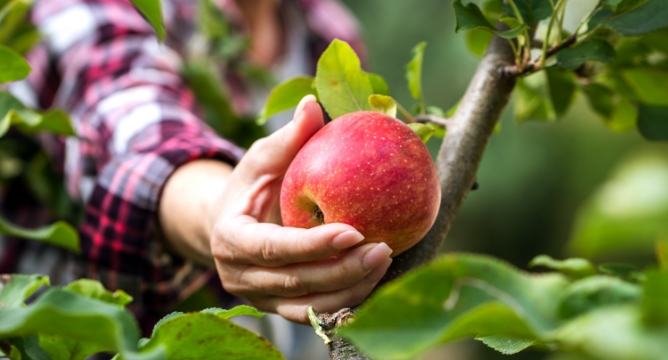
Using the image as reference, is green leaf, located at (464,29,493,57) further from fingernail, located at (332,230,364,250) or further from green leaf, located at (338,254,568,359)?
green leaf, located at (338,254,568,359)

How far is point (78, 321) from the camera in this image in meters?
0.26

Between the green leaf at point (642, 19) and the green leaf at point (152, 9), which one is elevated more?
the green leaf at point (642, 19)

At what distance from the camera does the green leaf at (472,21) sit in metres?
0.45

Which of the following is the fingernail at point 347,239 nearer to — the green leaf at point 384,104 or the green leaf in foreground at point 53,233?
the green leaf at point 384,104

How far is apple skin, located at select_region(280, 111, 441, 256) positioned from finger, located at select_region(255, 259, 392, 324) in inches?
1.1

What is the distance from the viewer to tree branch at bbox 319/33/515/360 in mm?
500

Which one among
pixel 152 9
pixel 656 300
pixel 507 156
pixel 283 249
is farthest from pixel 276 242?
pixel 507 156

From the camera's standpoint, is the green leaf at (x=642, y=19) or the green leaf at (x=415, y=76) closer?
the green leaf at (x=642, y=19)

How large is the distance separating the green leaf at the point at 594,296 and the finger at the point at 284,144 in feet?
0.94

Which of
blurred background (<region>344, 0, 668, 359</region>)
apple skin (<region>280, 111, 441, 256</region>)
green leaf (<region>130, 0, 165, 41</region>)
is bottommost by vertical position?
blurred background (<region>344, 0, 668, 359</region>)

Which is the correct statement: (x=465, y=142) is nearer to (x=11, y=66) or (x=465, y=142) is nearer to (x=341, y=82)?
(x=341, y=82)

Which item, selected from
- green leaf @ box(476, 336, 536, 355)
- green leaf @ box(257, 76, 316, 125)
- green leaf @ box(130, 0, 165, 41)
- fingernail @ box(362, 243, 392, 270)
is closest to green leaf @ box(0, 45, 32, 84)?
green leaf @ box(130, 0, 165, 41)

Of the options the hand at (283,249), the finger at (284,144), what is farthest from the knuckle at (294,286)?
the finger at (284,144)

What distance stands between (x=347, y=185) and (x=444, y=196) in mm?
102
